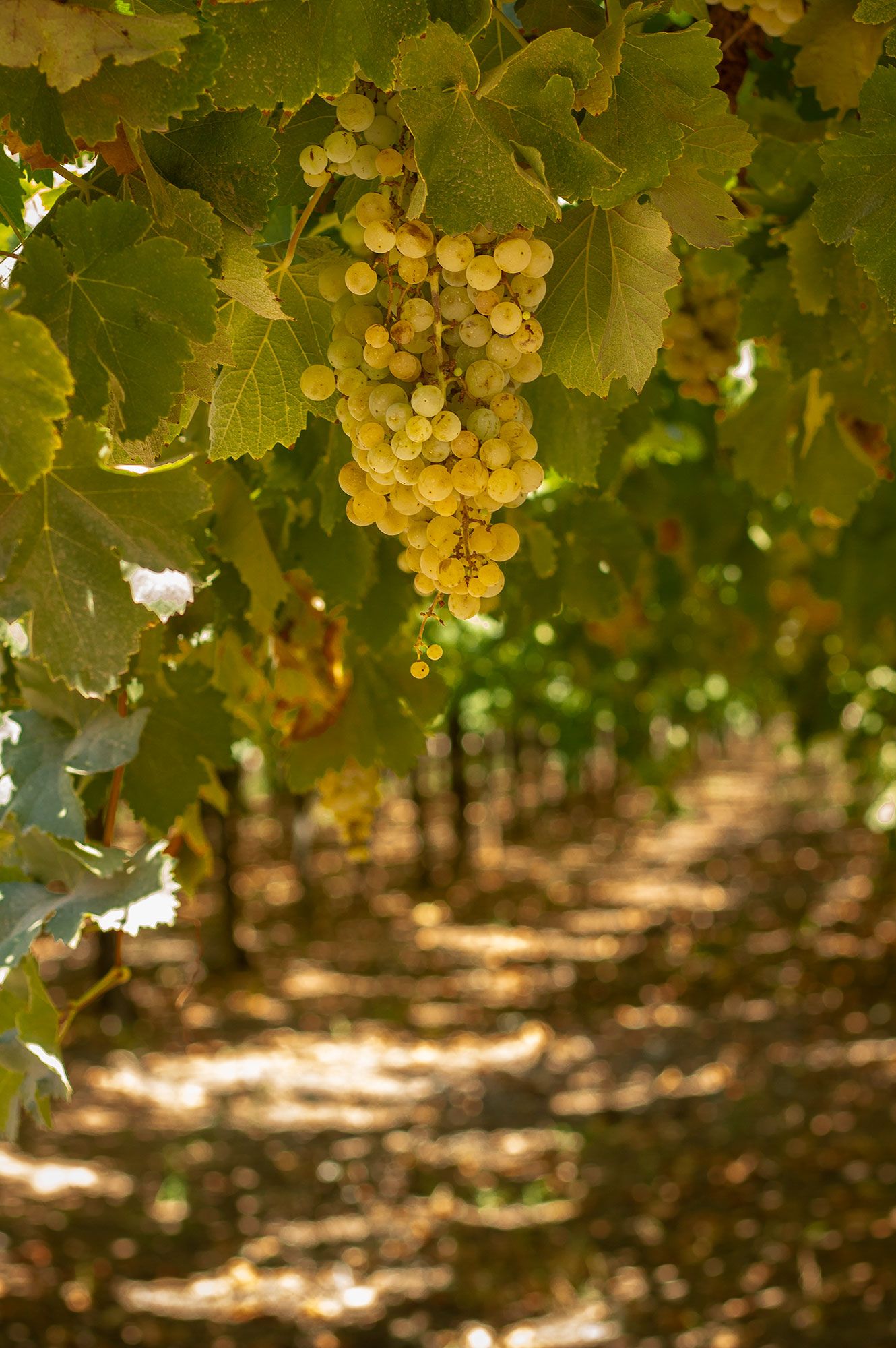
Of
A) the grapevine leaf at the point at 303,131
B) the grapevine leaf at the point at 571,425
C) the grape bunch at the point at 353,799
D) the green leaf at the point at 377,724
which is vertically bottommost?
the grape bunch at the point at 353,799

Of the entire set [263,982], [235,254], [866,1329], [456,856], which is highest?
[235,254]

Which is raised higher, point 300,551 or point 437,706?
point 300,551

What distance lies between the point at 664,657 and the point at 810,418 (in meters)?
5.47

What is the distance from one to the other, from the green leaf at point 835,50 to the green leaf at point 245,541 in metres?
0.99

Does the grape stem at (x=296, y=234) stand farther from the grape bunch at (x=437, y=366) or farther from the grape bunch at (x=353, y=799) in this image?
the grape bunch at (x=353, y=799)

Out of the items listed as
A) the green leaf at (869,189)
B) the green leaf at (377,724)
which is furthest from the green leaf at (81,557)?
the green leaf at (377,724)

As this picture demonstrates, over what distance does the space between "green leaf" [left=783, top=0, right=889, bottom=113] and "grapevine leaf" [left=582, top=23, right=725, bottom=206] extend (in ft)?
1.84

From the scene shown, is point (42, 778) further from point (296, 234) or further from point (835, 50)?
point (835, 50)

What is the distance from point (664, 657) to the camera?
7.62 meters

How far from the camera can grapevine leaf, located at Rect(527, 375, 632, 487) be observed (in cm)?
172

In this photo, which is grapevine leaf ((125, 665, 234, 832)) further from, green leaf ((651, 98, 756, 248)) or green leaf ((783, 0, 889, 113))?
green leaf ((783, 0, 889, 113))

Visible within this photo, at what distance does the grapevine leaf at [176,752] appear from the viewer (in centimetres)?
184

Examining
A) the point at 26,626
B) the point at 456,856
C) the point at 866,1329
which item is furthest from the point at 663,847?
the point at 26,626

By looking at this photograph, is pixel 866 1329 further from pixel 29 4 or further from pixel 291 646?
pixel 29 4
